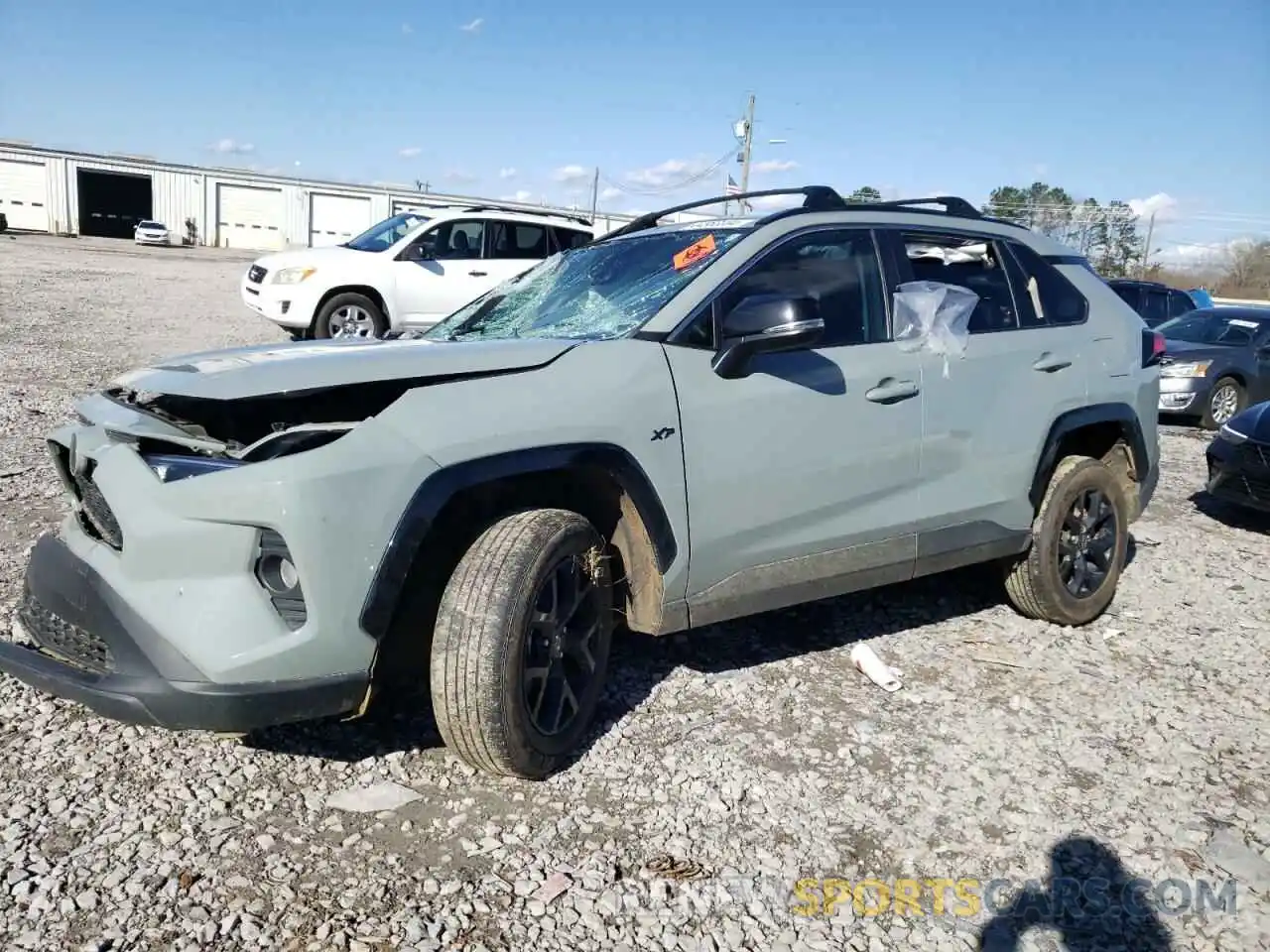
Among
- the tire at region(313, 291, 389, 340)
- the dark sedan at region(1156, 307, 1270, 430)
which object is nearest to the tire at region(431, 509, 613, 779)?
the tire at region(313, 291, 389, 340)

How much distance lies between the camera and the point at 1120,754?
3.53 meters

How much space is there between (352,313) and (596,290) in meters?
8.35

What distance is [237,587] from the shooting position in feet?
8.38

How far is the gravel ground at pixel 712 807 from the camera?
2506 mm

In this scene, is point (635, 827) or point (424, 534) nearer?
point (424, 534)

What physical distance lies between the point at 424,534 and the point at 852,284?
6.86ft

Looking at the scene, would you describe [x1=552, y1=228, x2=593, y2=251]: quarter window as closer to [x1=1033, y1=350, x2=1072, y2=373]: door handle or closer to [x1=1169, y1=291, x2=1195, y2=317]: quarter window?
[x1=1033, y1=350, x2=1072, y2=373]: door handle

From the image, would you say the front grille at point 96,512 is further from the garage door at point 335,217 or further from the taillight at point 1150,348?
the garage door at point 335,217

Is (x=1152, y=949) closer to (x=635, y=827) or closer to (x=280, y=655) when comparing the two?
(x=635, y=827)

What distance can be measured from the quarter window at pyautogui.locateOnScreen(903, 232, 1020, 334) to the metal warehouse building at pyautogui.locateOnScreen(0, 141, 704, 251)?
49.4 m

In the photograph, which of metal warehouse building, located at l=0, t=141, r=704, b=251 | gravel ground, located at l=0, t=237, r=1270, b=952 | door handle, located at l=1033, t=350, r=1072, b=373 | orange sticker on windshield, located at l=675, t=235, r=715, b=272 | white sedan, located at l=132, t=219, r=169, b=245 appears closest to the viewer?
gravel ground, located at l=0, t=237, r=1270, b=952

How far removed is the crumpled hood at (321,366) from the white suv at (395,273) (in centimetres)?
812

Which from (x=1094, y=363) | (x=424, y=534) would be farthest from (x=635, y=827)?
(x=1094, y=363)

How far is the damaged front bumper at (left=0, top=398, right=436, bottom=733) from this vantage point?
8.24 feet
